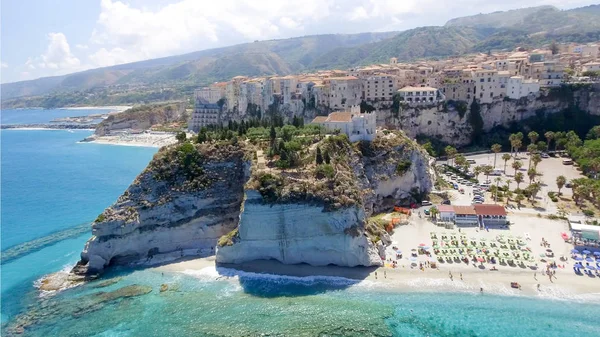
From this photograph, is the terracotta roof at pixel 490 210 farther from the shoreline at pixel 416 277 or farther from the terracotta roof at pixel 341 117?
the terracotta roof at pixel 341 117

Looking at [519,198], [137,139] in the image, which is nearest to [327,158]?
[519,198]

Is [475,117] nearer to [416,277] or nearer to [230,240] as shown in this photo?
[416,277]

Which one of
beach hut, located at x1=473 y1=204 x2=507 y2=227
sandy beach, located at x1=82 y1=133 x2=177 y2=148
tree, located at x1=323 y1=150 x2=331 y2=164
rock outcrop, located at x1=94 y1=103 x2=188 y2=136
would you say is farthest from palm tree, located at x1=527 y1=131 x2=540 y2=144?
rock outcrop, located at x1=94 y1=103 x2=188 y2=136

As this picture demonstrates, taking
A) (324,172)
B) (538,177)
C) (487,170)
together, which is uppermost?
(324,172)

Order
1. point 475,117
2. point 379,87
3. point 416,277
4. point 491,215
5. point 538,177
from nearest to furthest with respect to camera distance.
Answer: point 416,277
point 491,215
point 538,177
point 379,87
point 475,117

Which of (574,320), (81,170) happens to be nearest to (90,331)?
(574,320)
